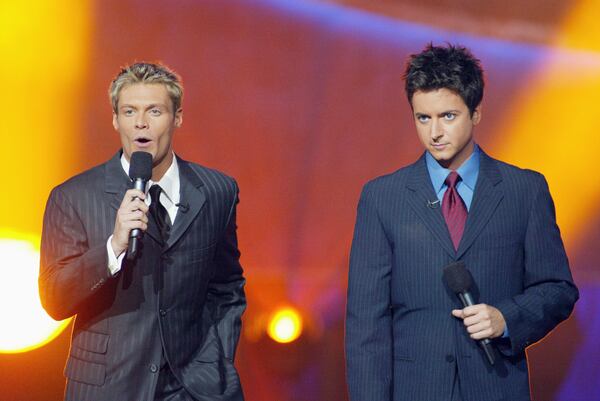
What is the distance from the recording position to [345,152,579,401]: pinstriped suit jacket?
2713 millimetres

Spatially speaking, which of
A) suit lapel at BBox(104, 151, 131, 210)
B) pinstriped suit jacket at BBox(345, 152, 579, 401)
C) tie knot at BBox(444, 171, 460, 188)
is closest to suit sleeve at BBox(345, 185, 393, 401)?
pinstriped suit jacket at BBox(345, 152, 579, 401)

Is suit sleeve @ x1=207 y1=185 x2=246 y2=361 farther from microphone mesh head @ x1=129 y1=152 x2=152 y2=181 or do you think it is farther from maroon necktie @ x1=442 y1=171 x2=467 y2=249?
maroon necktie @ x1=442 y1=171 x2=467 y2=249

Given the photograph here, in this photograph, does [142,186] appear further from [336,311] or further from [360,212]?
[336,311]

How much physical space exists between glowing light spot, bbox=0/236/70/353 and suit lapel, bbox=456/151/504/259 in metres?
2.22

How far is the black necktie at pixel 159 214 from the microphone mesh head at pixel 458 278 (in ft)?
2.80

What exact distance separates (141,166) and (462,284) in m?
0.95

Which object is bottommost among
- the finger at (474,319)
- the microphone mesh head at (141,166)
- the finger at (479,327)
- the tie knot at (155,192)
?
the finger at (479,327)

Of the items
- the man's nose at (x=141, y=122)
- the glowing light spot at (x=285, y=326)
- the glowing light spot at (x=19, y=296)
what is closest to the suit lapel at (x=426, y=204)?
the man's nose at (x=141, y=122)

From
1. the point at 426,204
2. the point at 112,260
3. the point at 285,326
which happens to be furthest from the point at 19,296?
the point at 426,204

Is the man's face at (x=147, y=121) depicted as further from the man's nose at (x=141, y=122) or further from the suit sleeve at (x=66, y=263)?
the suit sleeve at (x=66, y=263)

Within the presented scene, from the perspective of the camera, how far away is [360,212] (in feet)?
9.66

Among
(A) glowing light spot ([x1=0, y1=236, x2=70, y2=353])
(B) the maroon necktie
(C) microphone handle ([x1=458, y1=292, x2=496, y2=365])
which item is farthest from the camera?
(A) glowing light spot ([x1=0, y1=236, x2=70, y2=353])

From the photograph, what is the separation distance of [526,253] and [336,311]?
1934 mm

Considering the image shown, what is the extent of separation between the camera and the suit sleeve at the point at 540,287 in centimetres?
267
